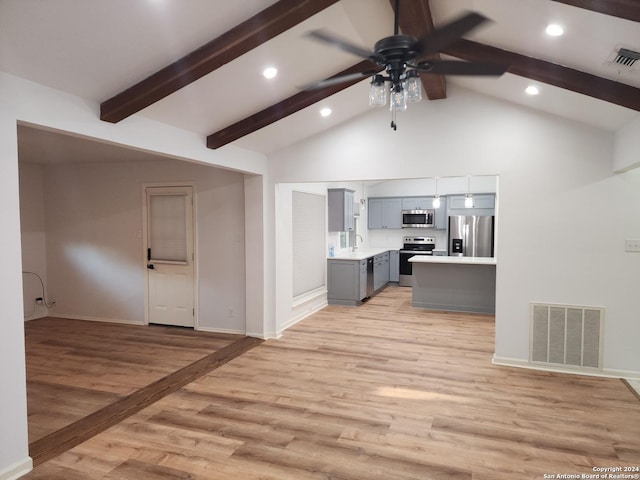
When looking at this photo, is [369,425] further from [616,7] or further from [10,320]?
[616,7]

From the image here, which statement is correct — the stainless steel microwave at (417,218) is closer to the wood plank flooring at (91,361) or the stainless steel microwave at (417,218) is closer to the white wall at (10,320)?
the wood plank flooring at (91,361)

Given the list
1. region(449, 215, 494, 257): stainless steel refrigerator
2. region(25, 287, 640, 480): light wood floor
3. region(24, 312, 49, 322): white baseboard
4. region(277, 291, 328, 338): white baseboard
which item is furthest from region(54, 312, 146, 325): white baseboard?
region(449, 215, 494, 257): stainless steel refrigerator

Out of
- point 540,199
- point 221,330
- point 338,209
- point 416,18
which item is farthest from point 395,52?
point 338,209

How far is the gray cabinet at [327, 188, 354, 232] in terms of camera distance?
7770mm

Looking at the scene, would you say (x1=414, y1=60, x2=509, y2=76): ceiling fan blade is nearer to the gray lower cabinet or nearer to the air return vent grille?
the air return vent grille

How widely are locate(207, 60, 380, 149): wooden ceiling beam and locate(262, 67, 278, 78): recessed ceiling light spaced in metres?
0.61

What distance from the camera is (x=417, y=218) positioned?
9797 mm

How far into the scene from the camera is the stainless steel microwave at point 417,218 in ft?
31.7

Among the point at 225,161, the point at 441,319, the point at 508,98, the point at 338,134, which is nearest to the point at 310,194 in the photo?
the point at 338,134

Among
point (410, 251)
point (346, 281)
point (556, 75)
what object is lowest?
point (346, 281)

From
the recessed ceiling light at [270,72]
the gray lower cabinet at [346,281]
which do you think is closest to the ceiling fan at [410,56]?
the recessed ceiling light at [270,72]

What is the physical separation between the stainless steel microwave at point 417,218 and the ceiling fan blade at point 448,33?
7.98 metres

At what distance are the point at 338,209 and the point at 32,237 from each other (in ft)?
17.4

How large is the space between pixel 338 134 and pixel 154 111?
242 cm
